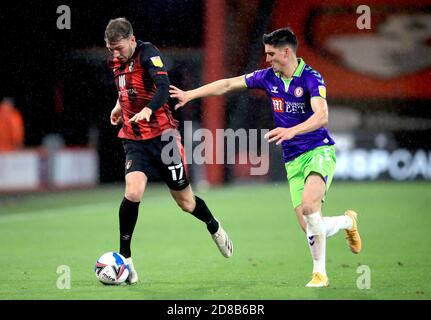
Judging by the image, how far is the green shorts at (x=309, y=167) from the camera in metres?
7.70

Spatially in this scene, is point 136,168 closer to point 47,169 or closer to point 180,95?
point 180,95

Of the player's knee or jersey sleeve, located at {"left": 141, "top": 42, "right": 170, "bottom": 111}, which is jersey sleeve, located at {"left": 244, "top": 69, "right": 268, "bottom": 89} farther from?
the player's knee

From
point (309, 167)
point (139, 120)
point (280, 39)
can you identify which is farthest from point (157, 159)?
point (280, 39)

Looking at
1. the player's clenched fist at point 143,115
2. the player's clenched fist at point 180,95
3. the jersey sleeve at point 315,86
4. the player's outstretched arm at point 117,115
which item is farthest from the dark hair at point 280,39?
the player's outstretched arm at point 117,115

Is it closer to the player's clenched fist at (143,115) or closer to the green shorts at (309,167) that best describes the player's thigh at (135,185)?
the player's clenched fist at (143,115)

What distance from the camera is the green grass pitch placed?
7.30 metres

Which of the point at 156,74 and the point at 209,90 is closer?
the point at 156,74

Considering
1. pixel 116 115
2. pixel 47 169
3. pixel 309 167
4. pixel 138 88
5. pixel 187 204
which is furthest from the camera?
pixel 47 169

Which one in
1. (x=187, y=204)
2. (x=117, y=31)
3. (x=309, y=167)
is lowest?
(x=187, y=204)

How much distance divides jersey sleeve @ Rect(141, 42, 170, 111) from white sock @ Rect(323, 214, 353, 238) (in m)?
1.72

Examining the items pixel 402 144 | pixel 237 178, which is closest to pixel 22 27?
pixel 237 178

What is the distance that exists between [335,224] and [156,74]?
6.61 ft

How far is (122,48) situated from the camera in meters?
7.87

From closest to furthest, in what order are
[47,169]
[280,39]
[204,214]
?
[280,39], [204,214], [47,169]
